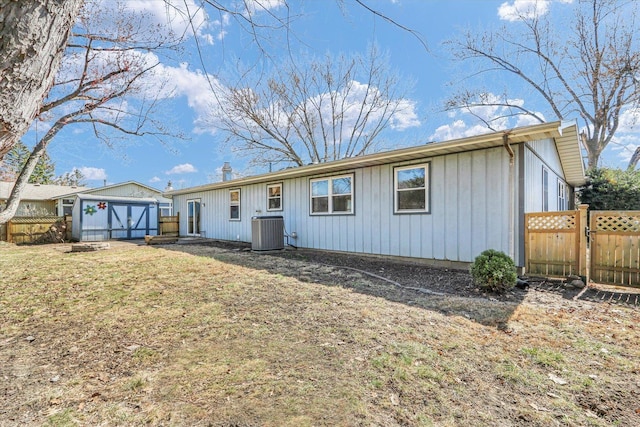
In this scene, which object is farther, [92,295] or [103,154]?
[103,154]

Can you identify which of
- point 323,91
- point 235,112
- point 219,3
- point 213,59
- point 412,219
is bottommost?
point 412,219

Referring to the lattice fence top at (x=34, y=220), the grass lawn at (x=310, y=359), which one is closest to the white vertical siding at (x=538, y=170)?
the grass lawn at (x=310, y=359)

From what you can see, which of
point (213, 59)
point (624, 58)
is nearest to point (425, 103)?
point (624, 58)

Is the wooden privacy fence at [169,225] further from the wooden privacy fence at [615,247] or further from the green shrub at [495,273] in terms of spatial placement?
the wooden privacy fence at [615,247]

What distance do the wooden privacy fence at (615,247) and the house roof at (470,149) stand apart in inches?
67.5

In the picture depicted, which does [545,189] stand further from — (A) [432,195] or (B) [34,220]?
(B) [34,220]

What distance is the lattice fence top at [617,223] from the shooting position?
5.05m

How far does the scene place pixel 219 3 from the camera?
7.77ft

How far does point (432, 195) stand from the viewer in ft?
23.2

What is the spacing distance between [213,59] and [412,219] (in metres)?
5.91

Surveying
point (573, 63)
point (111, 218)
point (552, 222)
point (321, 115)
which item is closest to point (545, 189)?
point (552, 222)

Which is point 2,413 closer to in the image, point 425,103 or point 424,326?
point 424,326

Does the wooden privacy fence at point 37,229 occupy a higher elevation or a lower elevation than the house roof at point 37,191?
lower

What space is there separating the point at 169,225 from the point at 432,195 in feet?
47.5
